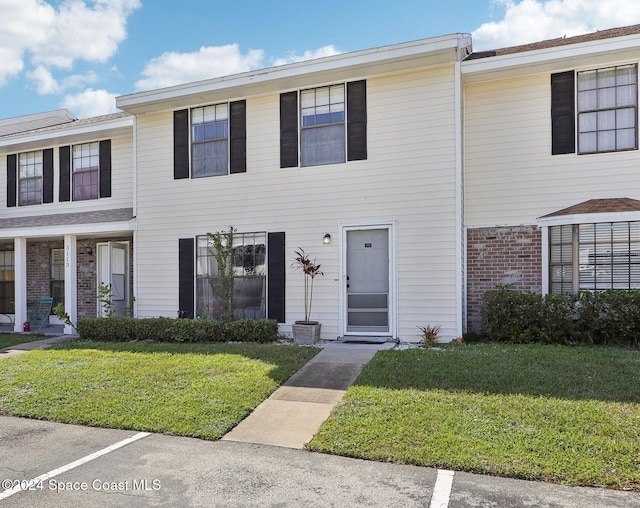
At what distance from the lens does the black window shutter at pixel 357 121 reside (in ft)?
29.6

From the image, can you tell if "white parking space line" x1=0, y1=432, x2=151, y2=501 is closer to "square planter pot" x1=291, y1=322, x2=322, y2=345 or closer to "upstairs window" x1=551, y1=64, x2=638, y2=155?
"square planter pot" x1=291, y1=322, x2=322, y2=345

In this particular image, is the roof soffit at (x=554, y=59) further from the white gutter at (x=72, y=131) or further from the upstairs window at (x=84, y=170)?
A: the upstairs window at (x=84, y=170)

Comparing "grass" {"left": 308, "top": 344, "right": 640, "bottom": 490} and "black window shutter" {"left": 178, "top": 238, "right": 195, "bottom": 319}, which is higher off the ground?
"black window shutter" {"left": 178, "top": 238, "right": 195, "bottom": 319}

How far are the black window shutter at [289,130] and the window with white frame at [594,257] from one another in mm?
5289

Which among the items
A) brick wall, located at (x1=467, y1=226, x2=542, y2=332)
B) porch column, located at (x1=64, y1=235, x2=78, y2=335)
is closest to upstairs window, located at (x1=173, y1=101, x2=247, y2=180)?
porch column, located at (x1=64, y1=235, x2=78, y2=335)

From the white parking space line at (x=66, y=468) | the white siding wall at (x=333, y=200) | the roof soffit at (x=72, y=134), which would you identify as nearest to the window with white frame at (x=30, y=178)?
the roof soffit at (x=72, y=134)

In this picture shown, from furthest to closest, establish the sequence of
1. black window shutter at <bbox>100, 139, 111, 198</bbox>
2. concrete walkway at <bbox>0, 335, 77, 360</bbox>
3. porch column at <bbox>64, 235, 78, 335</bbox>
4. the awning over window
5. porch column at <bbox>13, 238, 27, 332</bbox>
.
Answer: black window shutter at <bbox>100, 139, 111, 198</bbox>
porch column at <bbox>13, 238, 27, 332</bbox>
porch column at <bbox>64, 235, 78, 335</bbox>
concrete walkway at <bbox>0, 335, 77, 360</bbox>
the awning over window

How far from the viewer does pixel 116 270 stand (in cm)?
1243

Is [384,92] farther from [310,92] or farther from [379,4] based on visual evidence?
[379,4]

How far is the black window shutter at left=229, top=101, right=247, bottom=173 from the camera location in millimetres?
9906

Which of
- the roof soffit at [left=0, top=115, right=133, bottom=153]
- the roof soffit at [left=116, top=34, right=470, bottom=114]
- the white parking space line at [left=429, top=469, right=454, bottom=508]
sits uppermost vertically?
the roof soffit at [left=116, top=34, right=470, bottom=114]

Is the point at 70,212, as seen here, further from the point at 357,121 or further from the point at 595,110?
the point at 595,110

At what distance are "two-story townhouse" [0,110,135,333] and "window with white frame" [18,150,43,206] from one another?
0.03 meters

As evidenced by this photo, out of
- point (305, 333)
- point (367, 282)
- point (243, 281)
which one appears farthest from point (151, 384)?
point (367, 282)
